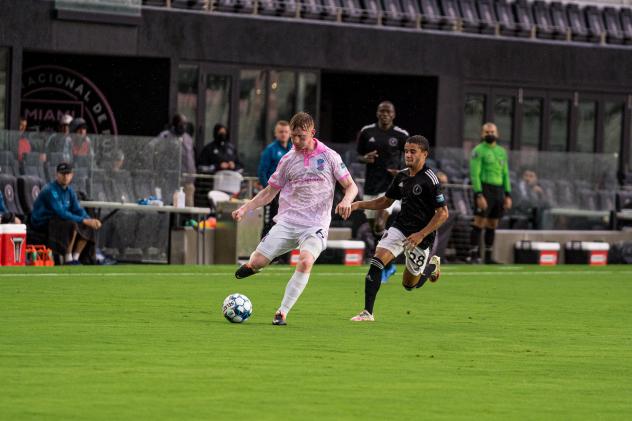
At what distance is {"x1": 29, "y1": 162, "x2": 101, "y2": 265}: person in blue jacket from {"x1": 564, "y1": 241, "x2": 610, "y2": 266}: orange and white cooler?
10683 mm

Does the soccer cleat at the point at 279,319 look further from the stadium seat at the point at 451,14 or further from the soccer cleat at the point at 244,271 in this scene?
the stadium seat at the point at 451,14

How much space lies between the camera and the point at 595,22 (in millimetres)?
41750

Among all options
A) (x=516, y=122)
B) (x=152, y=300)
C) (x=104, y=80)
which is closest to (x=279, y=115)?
(x=104, y=80)

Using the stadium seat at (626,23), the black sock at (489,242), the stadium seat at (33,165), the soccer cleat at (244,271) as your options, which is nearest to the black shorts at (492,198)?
the black sock at (489,242)

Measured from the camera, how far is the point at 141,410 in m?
8.30

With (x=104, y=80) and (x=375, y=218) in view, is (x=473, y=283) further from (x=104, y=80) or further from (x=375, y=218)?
(x=104, y=80)

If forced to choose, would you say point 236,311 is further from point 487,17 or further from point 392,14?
point 487,17

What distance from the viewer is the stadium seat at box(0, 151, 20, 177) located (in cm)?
2444

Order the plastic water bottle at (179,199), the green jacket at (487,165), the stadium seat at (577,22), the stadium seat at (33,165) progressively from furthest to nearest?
the stadium seat at (577,22)
the green jacket at (487,165)
the plastic water bottle at (179,199)
the stadium seat at (33,165)

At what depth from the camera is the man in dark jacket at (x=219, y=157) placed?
2961cm

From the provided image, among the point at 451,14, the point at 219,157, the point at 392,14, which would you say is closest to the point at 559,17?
the point at 451,14

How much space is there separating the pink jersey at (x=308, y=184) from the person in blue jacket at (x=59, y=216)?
30.3 feet

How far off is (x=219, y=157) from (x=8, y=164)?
6081 mm

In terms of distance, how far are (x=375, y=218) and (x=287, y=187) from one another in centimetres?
748
